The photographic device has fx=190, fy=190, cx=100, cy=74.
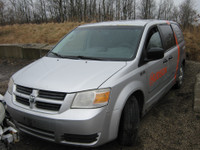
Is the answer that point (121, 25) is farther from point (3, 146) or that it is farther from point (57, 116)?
point (3, 146)

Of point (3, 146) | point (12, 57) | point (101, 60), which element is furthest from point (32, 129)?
point (12, 57)

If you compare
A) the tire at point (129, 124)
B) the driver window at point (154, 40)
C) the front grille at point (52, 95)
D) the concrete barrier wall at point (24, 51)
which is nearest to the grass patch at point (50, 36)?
the concrete barrier wall at point (24, 51)

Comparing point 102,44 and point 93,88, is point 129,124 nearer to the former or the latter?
point 93,88

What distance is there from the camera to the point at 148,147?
267 centimetres

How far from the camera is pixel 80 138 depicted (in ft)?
7.12

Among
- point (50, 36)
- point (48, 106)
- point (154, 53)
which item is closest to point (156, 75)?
point (154, 53)

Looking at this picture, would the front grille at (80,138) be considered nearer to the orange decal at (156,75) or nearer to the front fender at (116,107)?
the front fender at (116,107)

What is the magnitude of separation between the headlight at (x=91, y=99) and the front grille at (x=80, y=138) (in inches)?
13.2

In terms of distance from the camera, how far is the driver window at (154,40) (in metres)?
3.26

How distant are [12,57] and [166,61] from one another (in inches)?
293

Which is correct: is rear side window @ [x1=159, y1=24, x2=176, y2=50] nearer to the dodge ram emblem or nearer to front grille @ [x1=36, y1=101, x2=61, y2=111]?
front grille @ [x1=36, y1=101, x2=61, y2=111]

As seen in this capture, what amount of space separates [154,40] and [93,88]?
5.91 feet

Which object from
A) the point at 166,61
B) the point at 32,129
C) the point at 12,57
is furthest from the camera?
the point at 12,57

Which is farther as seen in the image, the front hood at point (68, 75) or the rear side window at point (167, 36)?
the rear side window at point (167, 36)
